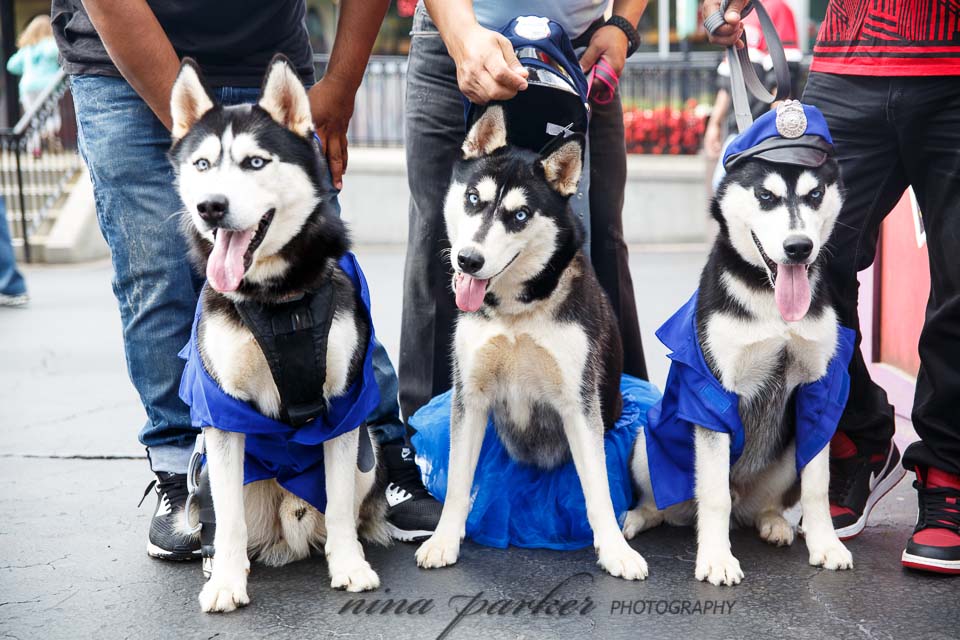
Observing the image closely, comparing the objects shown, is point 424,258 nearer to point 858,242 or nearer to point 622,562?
point 622,562

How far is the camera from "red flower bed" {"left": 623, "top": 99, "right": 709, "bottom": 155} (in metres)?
13.6

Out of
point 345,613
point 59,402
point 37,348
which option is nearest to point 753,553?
point 345,613

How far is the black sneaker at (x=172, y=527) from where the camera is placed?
3209 mm

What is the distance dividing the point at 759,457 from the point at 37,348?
5.66 m

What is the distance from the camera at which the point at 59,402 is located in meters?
5.57

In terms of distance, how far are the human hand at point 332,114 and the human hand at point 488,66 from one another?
494 mm

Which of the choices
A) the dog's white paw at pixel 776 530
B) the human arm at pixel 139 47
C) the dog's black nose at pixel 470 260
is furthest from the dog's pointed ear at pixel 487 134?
the dog's white paw at pixel 776 530

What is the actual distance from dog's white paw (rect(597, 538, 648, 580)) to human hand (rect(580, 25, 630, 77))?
5.60 feet

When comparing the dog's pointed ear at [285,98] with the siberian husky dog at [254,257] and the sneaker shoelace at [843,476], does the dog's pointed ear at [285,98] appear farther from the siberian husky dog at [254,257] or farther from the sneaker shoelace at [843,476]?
the sneaker shoelace at [843,476]

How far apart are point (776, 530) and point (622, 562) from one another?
0.61 meters

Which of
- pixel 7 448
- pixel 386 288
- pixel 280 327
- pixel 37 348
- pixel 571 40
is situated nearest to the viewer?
pixel 280 327

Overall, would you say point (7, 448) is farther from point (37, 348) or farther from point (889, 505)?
point (889, 505)

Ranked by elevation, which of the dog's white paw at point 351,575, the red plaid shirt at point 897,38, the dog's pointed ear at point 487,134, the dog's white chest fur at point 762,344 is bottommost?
the dog's white paw at point 351,575

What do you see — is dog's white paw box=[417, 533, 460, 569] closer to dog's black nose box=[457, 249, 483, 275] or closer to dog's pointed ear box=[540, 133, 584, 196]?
dog's black nose box=[457, 249, 483, 275]
